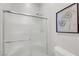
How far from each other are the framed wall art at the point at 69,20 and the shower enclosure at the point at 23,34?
1.97 ft

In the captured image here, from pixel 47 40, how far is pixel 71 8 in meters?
1.03

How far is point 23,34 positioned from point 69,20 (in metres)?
0.85

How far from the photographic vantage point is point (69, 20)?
1.04 m

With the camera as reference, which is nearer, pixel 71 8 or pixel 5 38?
pixel 71 8

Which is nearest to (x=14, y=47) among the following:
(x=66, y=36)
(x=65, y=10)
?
(x=66, y=36)

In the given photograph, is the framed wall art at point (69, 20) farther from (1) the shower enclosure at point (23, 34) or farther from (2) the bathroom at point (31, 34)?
(1) the shower enclosure at point (23, 34)

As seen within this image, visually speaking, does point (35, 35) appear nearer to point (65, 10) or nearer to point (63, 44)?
point (63, 44)

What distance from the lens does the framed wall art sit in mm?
913

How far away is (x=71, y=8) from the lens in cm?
100

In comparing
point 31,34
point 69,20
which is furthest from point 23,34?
point 69,20

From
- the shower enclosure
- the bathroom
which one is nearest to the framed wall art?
the bathroom

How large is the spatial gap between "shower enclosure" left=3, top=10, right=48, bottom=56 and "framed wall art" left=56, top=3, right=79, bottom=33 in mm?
601

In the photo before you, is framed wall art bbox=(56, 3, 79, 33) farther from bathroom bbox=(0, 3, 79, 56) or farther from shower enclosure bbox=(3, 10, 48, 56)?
shower enclosure bbox=(3, 10, 48, 56)

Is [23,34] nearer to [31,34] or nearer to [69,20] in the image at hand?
[31,34]
